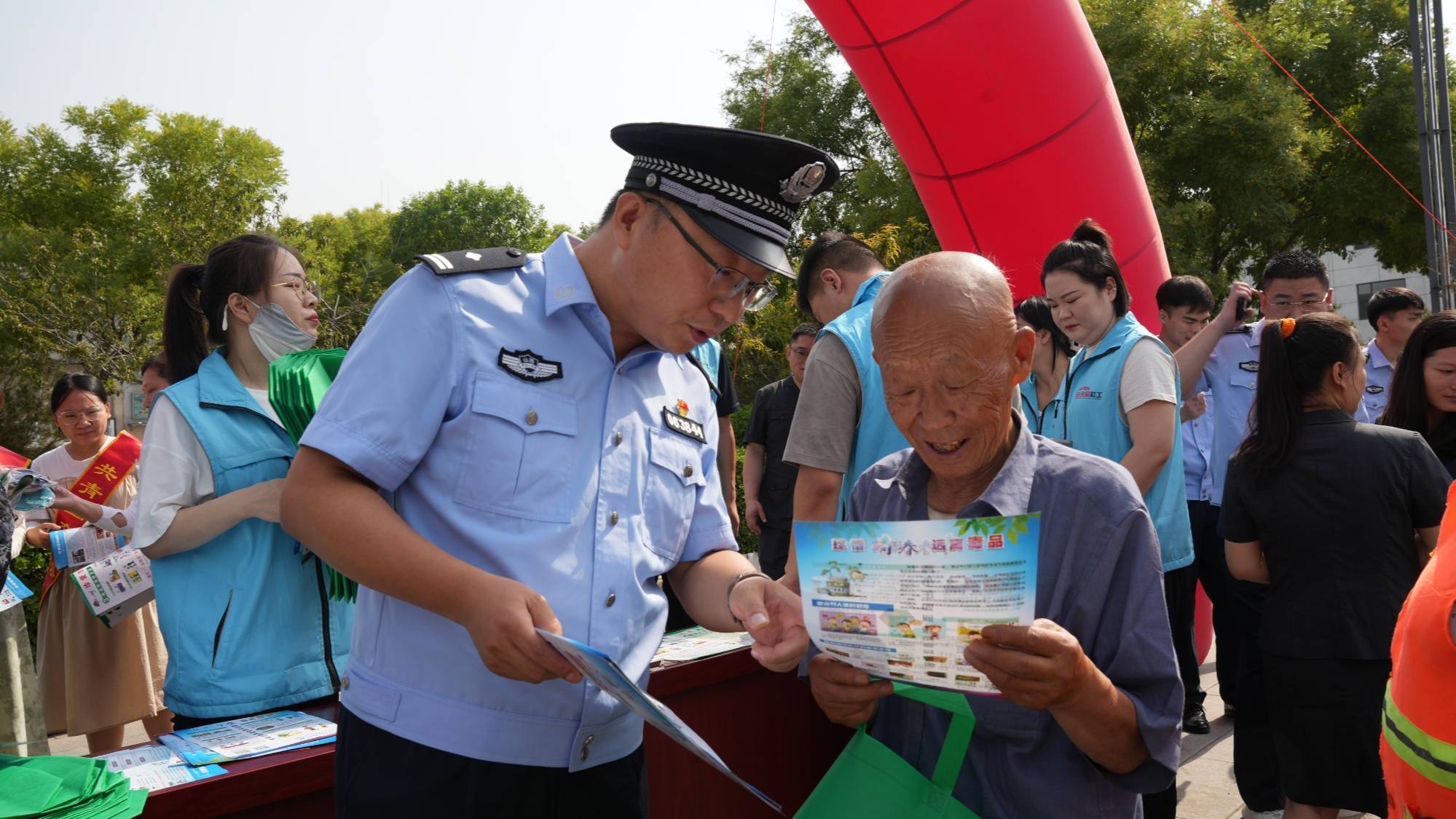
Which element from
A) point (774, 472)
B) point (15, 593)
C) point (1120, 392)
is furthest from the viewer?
point (774, 472)

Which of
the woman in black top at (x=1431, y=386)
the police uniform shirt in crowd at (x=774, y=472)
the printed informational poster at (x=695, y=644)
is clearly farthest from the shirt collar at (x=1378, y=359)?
the printed informational poster at (x=695, y=644)

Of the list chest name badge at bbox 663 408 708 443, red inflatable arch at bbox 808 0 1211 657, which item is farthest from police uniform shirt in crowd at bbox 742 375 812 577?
chest name badge at bbox 663 408 708 443

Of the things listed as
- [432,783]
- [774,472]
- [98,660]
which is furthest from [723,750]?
[98,660]

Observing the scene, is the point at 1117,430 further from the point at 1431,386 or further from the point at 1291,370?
the point at 1431,386

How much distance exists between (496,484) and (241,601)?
4.40 feet

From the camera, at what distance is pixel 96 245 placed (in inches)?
1133

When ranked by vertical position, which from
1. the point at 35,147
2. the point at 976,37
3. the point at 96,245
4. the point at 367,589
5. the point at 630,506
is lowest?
the point at 367,589

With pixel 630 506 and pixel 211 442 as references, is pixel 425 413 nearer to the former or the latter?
pixel 630 506

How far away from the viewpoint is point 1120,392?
397cm

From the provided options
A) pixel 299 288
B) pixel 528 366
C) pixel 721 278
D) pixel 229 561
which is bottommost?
pixel 229 561

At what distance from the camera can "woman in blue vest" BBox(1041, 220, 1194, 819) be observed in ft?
12.7

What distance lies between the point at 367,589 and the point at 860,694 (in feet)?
2.76

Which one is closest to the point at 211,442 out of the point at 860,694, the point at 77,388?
the point at 860,694

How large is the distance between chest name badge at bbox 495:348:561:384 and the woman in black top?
3438mm
